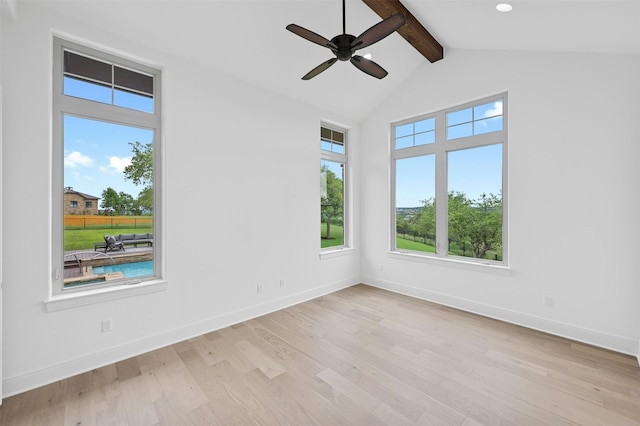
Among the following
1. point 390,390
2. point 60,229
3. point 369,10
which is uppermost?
point 369,10

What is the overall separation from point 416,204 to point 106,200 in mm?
4019

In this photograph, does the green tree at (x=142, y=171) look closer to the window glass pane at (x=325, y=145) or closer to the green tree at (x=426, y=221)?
the window glass pane at (x=325, y=145)

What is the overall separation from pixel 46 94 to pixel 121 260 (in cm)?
154

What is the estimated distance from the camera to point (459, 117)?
159 inches

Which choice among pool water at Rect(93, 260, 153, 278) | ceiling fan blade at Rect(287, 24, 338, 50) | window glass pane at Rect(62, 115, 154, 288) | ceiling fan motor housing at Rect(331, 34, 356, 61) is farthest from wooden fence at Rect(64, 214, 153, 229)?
ceiling fan motor housing at Rect(331, 34, 356, 61)

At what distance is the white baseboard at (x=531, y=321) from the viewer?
2.79m

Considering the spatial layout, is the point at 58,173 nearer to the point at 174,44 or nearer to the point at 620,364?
the point at 174,44

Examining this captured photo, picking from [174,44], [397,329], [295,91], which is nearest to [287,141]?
[295,91]

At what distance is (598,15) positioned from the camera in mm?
2318

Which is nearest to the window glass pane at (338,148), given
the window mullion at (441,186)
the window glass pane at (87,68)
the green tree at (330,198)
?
the green tree at (330,198)

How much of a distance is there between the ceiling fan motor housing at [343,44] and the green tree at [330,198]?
2368mm

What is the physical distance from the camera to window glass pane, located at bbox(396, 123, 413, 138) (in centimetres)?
461

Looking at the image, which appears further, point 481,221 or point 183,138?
point 481,221

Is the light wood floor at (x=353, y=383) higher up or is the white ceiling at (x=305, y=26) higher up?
the white ceiling at (x=305, y=26)
